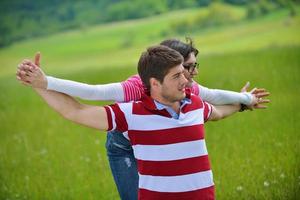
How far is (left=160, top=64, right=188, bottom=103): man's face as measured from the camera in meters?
2.97

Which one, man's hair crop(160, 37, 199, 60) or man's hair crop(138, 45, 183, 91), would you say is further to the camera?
man's hair crop(160, 37, 199, 60)

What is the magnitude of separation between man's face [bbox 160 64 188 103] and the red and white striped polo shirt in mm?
67

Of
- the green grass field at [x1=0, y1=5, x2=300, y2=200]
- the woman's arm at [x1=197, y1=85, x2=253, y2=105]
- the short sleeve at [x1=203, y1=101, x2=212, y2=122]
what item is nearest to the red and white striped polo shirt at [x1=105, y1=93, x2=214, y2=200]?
the short sleeve at [x1=203, y1=101, x2=212, y2=122]

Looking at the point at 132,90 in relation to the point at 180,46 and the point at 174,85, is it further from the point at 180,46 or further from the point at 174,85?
the point at 174,85

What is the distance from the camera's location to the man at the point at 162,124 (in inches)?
117

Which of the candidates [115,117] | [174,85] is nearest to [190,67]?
[174,85]

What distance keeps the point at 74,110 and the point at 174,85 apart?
43 cm

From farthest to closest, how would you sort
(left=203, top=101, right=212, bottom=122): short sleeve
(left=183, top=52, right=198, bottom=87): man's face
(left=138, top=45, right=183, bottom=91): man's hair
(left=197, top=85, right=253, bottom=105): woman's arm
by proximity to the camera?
1. (left=197, top=85, right=253, bottom=105): woman's arm
2. (left=183, top=52, right=198, bottom=87): man's face
3. (left=203, top=101, right=212, bottom=122): short sleeve
4. (left=138, top=45, right=183, bottom=91): man's hair

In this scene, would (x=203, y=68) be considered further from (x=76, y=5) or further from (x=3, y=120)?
(x=76, y=5)

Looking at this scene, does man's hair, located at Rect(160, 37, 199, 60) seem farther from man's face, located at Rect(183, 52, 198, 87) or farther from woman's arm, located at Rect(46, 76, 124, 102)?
woman's arm, located at Rect(46, 76, 124, 102)

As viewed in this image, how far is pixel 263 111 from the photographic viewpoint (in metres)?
7.45

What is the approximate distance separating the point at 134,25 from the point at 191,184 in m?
10.5

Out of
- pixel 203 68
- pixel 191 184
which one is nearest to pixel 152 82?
pixel 191 184

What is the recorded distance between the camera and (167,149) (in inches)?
117
